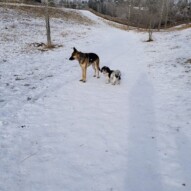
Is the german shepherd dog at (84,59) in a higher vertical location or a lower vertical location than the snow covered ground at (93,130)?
higher

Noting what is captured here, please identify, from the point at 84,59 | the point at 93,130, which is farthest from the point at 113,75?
the point at 93,130

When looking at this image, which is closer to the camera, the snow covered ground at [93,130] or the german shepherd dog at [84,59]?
the snow covered ground at [93,130]

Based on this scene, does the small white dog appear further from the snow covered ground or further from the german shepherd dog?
the german shepherd dog

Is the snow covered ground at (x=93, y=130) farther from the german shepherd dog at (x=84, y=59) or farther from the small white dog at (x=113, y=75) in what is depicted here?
the german shepherd dog at (x=84, y=59)

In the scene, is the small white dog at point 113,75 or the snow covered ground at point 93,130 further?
the small white dog at point 113,75

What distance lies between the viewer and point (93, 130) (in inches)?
278

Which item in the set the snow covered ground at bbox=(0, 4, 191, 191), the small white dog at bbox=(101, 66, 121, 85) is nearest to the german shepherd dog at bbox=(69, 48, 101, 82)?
the snow covered ground at bbox=(0, 4, 191, 191)

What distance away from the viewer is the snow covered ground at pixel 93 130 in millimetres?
5121

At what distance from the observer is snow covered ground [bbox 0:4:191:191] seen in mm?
5121

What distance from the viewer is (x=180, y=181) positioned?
5.04m

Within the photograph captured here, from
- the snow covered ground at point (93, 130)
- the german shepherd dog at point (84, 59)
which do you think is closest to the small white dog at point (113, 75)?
the snow covered ground at point (93, 130)

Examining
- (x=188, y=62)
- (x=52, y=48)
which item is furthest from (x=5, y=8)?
(x=188, y=62)

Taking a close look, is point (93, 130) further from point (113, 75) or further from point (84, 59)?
point (84, 59)

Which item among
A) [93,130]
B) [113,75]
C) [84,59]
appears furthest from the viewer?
[84,59]
